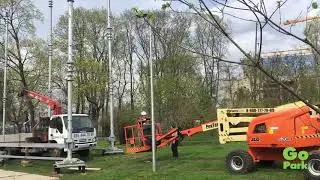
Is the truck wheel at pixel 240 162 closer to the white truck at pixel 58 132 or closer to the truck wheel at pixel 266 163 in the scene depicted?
the truck wheel at pixel 266 163

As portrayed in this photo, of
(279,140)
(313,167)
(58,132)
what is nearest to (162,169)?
(279,140)

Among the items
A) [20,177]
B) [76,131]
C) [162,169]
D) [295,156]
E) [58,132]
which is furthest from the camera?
[58,132]

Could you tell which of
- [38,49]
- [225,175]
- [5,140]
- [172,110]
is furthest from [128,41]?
[225,175]

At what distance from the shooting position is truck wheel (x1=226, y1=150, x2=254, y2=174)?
17562mm

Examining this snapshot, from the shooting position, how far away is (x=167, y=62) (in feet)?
187

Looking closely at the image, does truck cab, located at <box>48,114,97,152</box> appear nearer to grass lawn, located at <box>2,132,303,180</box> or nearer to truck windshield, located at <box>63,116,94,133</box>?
truck windshield, located at <box>63,116,94,133</box>

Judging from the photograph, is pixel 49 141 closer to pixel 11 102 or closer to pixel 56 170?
pixel 56 170

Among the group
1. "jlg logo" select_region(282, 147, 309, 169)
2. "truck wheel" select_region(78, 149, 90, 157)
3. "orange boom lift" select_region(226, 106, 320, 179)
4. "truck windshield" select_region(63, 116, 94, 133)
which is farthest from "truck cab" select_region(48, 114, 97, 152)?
"jlg logo" select_region(282, 147, 309, 169)

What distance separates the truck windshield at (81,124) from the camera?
30625 mm

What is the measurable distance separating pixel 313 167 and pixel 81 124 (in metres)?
18.1

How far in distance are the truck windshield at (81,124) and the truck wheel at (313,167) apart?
685 inches

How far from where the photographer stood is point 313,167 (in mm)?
15203

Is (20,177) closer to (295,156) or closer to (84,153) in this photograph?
(84,153)

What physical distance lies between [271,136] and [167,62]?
40.5 metres
